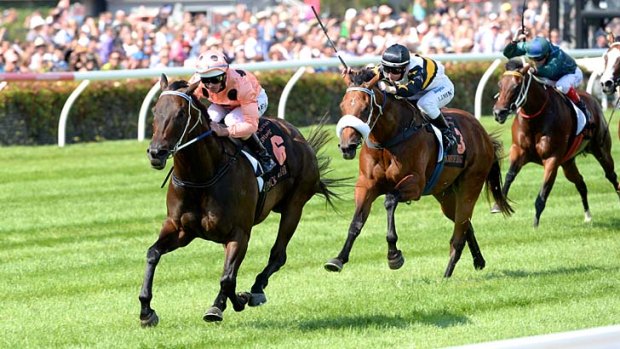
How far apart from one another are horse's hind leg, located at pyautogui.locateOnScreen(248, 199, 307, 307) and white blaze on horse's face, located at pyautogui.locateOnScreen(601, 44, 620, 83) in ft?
14.0

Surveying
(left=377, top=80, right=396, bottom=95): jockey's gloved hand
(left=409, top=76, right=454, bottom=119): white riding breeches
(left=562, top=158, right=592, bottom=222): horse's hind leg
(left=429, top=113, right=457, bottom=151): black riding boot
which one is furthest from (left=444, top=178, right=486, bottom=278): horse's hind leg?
(left=562, top=158, right=592, bottom=222): horse's hind leg

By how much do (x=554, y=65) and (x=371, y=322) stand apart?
5269 millimetres

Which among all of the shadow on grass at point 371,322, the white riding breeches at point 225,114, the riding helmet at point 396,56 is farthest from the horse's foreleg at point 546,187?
the white riding breeches at point 225,114

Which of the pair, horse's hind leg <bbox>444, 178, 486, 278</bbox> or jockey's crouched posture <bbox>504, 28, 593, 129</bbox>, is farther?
jockey's crouched posture <bbox>504, 28, 593, 129</bbox>

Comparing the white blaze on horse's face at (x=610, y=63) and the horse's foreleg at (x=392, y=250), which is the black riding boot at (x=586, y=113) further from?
the horse's foreleg at (x=392, y=250)

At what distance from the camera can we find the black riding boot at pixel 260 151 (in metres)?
7.71

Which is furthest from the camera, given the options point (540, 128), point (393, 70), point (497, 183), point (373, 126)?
point (540, 128)

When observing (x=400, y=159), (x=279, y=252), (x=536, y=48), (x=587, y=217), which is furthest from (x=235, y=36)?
(x=279, y=252)

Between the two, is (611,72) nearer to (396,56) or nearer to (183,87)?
(396,56)

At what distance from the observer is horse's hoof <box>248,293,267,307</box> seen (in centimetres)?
747

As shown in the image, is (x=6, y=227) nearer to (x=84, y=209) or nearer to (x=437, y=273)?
(x=84, y=209)

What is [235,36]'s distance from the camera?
19.8 metres

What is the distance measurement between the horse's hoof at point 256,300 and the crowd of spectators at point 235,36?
8.89 metres

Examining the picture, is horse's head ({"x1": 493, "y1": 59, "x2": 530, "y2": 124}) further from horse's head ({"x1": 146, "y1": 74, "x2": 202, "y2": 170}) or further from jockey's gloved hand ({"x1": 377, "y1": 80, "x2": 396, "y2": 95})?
horse's head ({"x1": 146, "y1": 74, "x2": 202, "y2": 170})
